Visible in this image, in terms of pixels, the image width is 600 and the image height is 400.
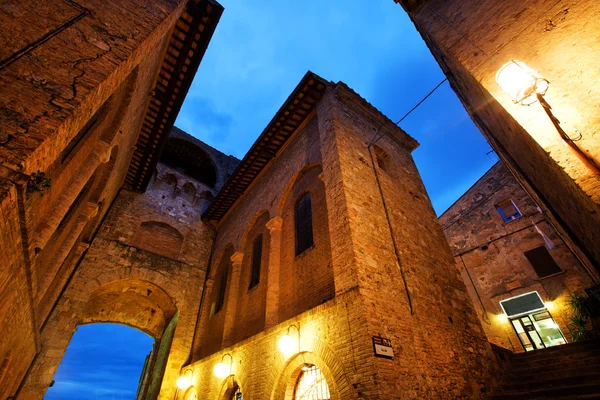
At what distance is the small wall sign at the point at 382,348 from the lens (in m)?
4.34

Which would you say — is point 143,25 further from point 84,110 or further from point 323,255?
point 323,255

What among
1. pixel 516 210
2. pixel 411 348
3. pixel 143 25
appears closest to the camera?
pixel 411 348

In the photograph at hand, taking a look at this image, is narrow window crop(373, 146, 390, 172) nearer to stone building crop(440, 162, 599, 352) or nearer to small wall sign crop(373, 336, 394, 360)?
small wall sign crop(373, 336, 394, 360)

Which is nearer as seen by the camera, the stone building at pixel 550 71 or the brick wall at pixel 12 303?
the stone building at pixel 550 71

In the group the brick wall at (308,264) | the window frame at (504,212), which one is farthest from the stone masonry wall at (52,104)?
the window frame at (504,212)

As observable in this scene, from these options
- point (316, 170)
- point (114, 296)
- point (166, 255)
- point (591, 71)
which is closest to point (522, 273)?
point (316, 170)

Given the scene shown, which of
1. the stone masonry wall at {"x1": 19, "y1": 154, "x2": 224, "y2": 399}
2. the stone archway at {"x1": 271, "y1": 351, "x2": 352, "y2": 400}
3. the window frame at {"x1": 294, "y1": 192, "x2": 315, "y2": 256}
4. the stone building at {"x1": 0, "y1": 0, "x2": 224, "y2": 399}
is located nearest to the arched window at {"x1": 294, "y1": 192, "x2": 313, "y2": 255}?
the window frame at {"x1": 294, "y1": 192, "x2": 315, "y2": 256}

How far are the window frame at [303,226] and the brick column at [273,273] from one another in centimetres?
79

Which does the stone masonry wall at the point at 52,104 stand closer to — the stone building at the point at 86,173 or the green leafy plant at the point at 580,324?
the stone building at the point at 86,173

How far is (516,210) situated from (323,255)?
12627 mm

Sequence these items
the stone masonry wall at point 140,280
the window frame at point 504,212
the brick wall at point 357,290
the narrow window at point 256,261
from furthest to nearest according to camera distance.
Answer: the window frame at point 504,212 → the narrow window at point 256,261 → the stone masonry wall at point 140,280 → the brick wall at point 357,290

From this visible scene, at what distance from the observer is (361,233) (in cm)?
597

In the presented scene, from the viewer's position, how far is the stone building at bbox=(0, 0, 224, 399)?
3.64 metres

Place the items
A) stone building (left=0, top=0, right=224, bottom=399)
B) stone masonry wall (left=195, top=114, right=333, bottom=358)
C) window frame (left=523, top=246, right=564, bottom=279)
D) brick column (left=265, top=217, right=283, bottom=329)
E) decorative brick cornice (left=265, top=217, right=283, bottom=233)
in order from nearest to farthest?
A: stone building (left=0, top=0, right=224, bottom=399), stone masonry wall (left=195, top=114, right=333, bottom=358), brick column (left=265, top=217, right=283, bottom=329), decorative brick cornice (left=265, top=217, right=283, bottom=233), window frame (left=523, top=246, right=564, bottom=279)
